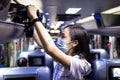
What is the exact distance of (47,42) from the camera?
6.78 ft

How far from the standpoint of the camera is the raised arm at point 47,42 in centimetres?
200

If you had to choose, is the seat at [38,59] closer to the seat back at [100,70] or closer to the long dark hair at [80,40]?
the seat back at [100,70]

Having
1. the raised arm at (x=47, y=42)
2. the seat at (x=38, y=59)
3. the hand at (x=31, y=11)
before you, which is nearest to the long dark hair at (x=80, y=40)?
the raised arm at (x=47, y=42)

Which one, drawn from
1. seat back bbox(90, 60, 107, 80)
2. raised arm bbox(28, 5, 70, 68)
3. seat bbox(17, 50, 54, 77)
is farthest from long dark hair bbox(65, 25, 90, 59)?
seat bbox(17, 50, 54, 77)

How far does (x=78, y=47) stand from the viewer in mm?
2434

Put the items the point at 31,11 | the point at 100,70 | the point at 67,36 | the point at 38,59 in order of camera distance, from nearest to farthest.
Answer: the point at 31,11
the point at 67,36
the point at 100,70
the point at 38,59

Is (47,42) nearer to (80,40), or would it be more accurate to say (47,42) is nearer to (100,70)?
(80,40)

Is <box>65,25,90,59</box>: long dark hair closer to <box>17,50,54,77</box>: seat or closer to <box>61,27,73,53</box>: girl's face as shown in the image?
<box>61,27,73,53</box>: girl's face

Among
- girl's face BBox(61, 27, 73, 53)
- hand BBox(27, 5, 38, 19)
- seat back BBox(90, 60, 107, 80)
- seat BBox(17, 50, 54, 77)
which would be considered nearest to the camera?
hand BBox(27, 5, 38, 19)

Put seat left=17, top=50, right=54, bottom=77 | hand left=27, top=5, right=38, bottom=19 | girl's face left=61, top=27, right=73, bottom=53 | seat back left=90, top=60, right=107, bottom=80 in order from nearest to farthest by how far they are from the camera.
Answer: hand left=27, top=5, right=38, bottom=19 → girl's face left=61, top=27, right=73, bottom=53 → seat back left=90, top=60, right=107, bottom=80 → seat left=17, top=50, right=54, bottom=77

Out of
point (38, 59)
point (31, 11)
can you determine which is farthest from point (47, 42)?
point (38, 59)

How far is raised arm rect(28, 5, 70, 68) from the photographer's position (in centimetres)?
200

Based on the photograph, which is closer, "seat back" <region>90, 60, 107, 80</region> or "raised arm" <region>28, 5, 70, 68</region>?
"raised arm" <region>28, 5, 70, 68</region>

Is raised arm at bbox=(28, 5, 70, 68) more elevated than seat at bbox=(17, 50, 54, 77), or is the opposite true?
raised arm at bbox=(28, 5, 70, 68)
